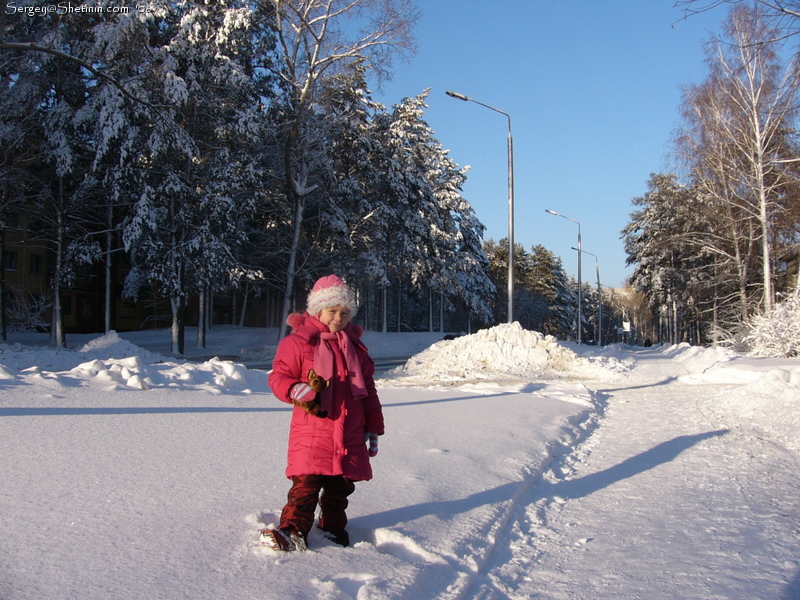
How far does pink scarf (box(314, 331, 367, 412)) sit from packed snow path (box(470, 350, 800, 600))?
47.3 inches

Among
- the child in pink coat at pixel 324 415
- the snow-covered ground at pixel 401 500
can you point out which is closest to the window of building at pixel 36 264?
the snow-covered ground at pixel 401 500

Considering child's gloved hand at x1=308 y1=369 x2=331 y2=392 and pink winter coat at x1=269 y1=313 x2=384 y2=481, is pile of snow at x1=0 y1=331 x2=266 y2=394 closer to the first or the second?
pink winter coat at x1=269 y1=313 x2=384 y2=481

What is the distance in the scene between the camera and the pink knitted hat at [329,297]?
3.60 m

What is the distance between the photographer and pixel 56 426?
5.28 meters

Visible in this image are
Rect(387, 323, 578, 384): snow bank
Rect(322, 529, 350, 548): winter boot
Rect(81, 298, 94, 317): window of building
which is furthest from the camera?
Rect(81, 298, 94, 317): window of building

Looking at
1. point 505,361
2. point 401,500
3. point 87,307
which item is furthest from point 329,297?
point 87,307

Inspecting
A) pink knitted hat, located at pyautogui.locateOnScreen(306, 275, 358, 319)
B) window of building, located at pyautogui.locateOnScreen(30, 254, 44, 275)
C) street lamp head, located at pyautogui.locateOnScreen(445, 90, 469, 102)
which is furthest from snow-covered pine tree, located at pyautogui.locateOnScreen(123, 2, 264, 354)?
pink knitted hat, located at pyautogui.locateOnScreen(306, 275, 358, 319)

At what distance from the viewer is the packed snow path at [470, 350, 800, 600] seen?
3434mm

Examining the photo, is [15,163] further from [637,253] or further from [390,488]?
[637,253]

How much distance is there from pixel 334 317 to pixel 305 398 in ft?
1.80

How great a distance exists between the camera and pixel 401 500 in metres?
4.38

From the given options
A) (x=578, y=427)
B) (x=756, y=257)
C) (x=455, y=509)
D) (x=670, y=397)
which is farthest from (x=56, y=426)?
(x=756, y=257)

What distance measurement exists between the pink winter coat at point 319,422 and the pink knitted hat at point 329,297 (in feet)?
0.37

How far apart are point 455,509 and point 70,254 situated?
2155 cm
